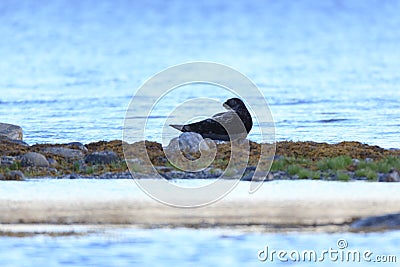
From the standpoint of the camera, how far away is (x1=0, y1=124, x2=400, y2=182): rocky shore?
1608 centimetres

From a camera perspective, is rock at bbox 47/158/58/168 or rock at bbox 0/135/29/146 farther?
rock at bbox 0/135/29/146

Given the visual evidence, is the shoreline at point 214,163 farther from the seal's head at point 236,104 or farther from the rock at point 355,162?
the seal's head at point 236,104

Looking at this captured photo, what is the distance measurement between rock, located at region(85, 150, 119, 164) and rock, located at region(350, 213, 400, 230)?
A: 186 inches

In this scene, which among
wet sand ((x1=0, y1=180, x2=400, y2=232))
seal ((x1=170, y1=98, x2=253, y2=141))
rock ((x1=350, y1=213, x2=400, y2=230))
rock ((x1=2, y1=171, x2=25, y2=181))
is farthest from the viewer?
seal ((x1=170, y1=98, x2=253, y2=141))

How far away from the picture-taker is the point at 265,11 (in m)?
94.6

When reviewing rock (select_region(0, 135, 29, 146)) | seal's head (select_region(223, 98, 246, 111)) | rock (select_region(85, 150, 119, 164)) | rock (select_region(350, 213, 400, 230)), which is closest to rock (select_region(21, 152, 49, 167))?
rock (select_region(85, 150, 119, 164))

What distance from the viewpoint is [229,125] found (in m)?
19.0

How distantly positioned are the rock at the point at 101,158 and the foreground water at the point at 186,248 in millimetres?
3904

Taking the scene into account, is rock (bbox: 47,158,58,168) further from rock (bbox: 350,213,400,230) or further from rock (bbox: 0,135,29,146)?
rock (bbox: 350,213,400,230)

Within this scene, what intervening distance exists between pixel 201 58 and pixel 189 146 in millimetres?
35697

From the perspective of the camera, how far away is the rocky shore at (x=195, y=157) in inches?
633

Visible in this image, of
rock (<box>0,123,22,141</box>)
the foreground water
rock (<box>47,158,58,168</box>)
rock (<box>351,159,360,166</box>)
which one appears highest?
rock (<box>0,123,22,141</box>)

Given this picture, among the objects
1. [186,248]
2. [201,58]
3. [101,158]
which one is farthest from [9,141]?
[201,58]

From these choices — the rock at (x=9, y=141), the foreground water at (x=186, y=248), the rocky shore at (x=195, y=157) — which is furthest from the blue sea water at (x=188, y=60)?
the rocky shore at (x=195, y=157)
